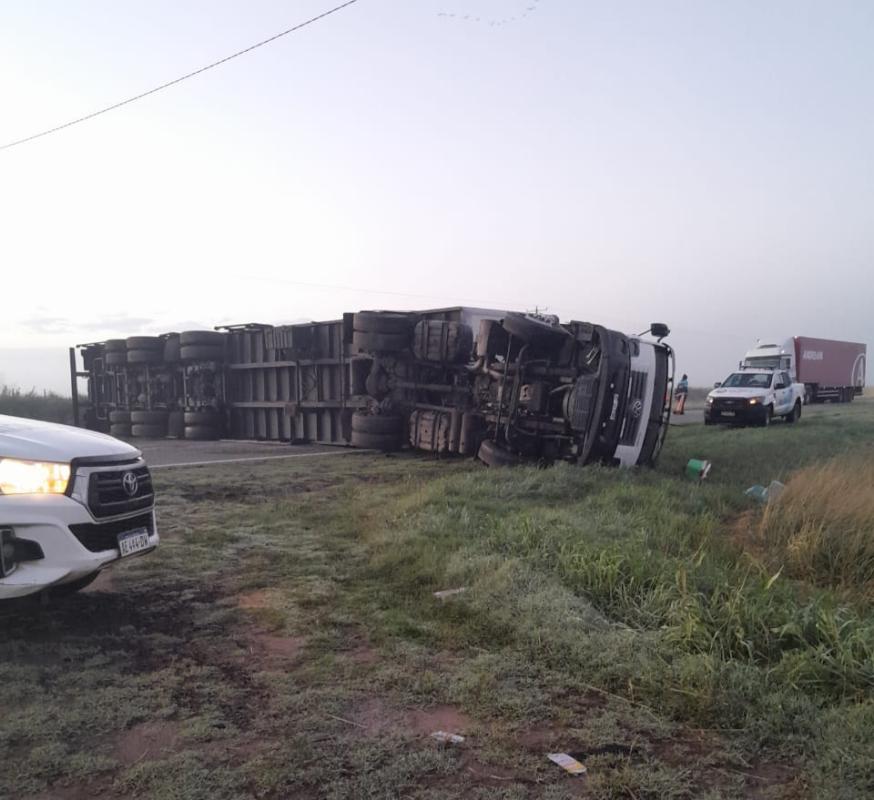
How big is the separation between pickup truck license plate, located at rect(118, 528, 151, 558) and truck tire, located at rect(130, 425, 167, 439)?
14.2m

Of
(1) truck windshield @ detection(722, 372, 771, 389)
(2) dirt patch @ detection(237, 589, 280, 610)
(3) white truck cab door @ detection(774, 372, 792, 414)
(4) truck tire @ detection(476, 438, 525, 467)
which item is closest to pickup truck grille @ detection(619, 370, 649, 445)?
(4) truck tire @ detection(476, 438, 525, 467)

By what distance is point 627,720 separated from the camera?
3158mm

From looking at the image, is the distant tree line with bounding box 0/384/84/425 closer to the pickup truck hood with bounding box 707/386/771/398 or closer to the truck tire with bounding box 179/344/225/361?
the truck tire with bounding box 179/344/225/361

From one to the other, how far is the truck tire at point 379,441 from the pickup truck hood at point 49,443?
310 inches

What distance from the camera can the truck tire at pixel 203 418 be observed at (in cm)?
1691

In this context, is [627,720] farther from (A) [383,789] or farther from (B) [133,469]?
(B) [133,469]

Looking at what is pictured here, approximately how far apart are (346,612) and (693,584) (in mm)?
Result: 2257

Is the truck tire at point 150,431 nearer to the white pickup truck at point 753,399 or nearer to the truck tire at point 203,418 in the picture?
the truck tire at point 203,418

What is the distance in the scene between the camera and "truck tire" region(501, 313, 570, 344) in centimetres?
1028

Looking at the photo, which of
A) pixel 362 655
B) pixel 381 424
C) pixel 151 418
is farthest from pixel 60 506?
pixel 151 418

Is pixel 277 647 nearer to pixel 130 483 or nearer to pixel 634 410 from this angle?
pixel 130 483

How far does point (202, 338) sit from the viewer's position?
16.6 m

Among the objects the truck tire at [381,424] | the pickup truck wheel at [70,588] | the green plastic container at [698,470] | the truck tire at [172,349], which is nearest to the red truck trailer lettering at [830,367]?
the green plastic container at [698,470]

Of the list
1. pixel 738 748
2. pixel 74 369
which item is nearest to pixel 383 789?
pixel 738 748
